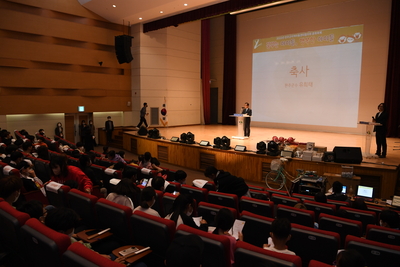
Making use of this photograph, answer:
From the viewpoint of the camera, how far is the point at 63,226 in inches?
79.6

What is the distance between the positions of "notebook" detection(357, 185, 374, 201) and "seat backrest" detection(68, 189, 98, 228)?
4321 mm

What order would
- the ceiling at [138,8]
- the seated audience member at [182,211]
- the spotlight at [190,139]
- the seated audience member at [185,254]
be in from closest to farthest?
the seated audience member at [185,254] → the seated audience member at [182,211] → the spotlight at [190,139] → the ceiling at [138,8]

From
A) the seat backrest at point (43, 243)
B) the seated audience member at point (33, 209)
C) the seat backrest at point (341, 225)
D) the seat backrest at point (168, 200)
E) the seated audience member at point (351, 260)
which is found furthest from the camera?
the seat backrest at point (168, 200)

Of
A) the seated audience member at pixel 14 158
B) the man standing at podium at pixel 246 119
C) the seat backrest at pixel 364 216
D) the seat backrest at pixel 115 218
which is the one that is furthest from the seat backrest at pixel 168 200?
the man standing at podium at pixel 246 119

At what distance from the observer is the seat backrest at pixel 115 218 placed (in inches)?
93.4

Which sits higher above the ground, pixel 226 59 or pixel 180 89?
pixel 226 59

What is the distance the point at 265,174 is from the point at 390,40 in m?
7.65

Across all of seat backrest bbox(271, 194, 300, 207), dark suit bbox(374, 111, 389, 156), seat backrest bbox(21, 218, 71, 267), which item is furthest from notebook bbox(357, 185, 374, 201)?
seat backrest bbox(21, 218, 71, 267)

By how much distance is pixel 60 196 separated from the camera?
303cm

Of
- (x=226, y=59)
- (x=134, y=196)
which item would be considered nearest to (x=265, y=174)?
(x=134, y=196)

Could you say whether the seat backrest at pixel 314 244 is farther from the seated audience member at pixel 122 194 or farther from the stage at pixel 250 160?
the stage at pixel 250 160

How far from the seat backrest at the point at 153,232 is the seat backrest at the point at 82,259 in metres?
0.57

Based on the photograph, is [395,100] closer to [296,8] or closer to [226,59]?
[296,8]

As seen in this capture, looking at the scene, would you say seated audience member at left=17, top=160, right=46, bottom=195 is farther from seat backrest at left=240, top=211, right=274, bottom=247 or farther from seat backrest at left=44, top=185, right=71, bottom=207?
seat backrest at left=240, top=211, right=274, bottom=247
